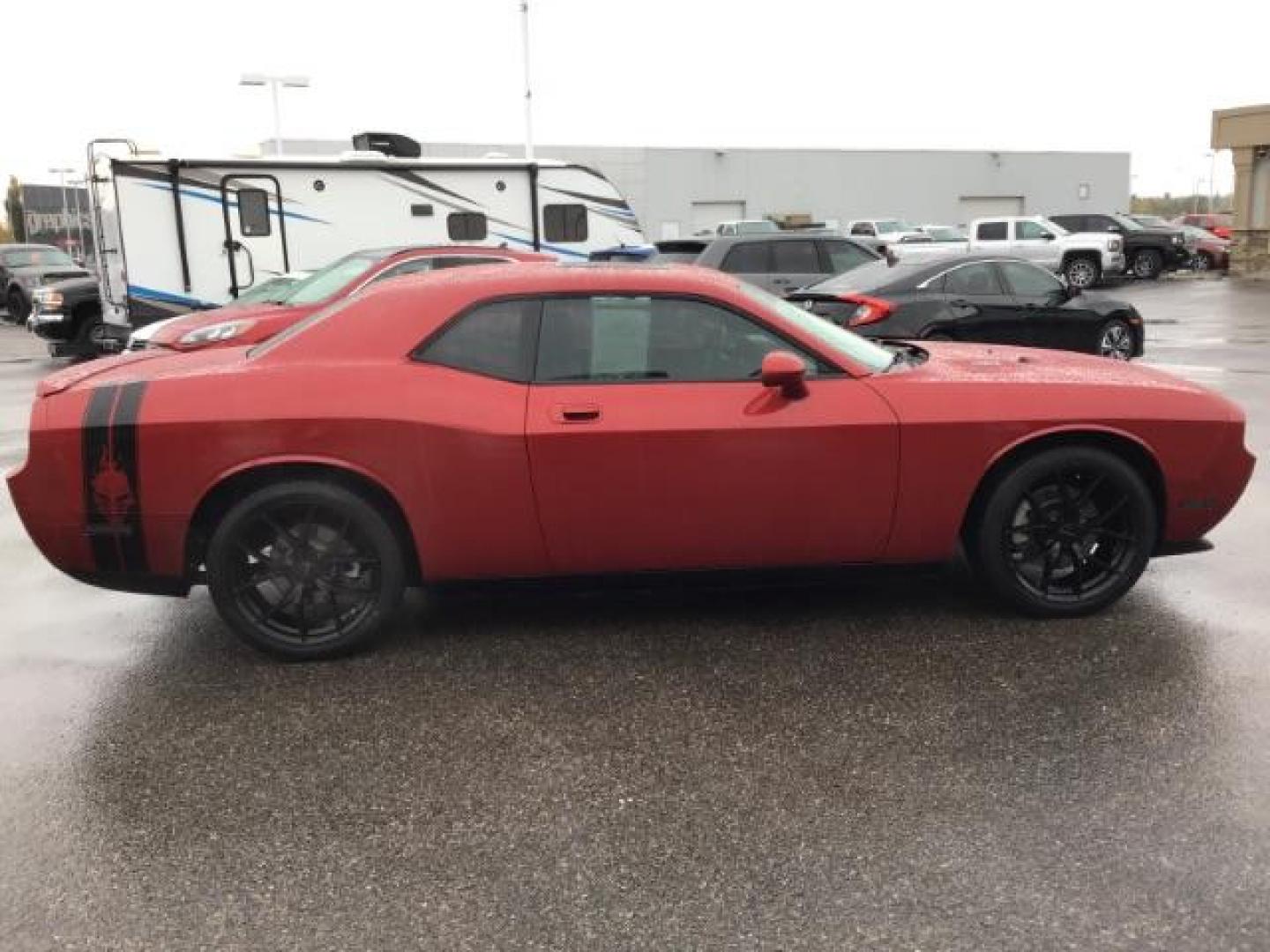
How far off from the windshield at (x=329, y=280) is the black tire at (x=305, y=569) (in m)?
5.88

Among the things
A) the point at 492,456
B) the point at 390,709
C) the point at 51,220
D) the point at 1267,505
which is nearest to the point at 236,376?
the point at 492,456

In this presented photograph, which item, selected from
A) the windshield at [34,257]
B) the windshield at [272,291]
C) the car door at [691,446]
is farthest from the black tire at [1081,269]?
the car door at [691,446]

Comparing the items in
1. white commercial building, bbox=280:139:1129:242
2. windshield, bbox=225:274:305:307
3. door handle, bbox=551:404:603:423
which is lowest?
door handle, bbox=551:404:603:423

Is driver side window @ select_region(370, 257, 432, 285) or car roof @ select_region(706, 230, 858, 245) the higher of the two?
car roof @ select_region(706, 230, 858, 245)

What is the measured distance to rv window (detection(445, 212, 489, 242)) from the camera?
15031mm

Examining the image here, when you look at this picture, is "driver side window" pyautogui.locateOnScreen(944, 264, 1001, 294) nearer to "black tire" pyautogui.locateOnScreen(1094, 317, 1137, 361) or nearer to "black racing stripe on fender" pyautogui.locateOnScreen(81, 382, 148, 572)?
"black tire" pyautogui.locateOnScreen(1094, 317, 1137, 361)

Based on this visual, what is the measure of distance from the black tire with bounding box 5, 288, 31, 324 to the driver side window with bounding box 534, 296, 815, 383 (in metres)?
22.9

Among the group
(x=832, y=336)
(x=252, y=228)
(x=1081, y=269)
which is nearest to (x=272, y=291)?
(x=252, y=228)

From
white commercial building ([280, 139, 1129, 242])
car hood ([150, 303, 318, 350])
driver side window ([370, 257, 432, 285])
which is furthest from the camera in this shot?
white commercial building ([280, 139, 1129, 242])

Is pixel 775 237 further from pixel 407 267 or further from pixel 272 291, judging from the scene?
pixel 272 291

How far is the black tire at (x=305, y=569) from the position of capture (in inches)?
163

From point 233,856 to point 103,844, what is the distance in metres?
0.39

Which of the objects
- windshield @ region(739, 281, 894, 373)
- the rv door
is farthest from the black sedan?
the rv door

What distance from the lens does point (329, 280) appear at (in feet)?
33.0
